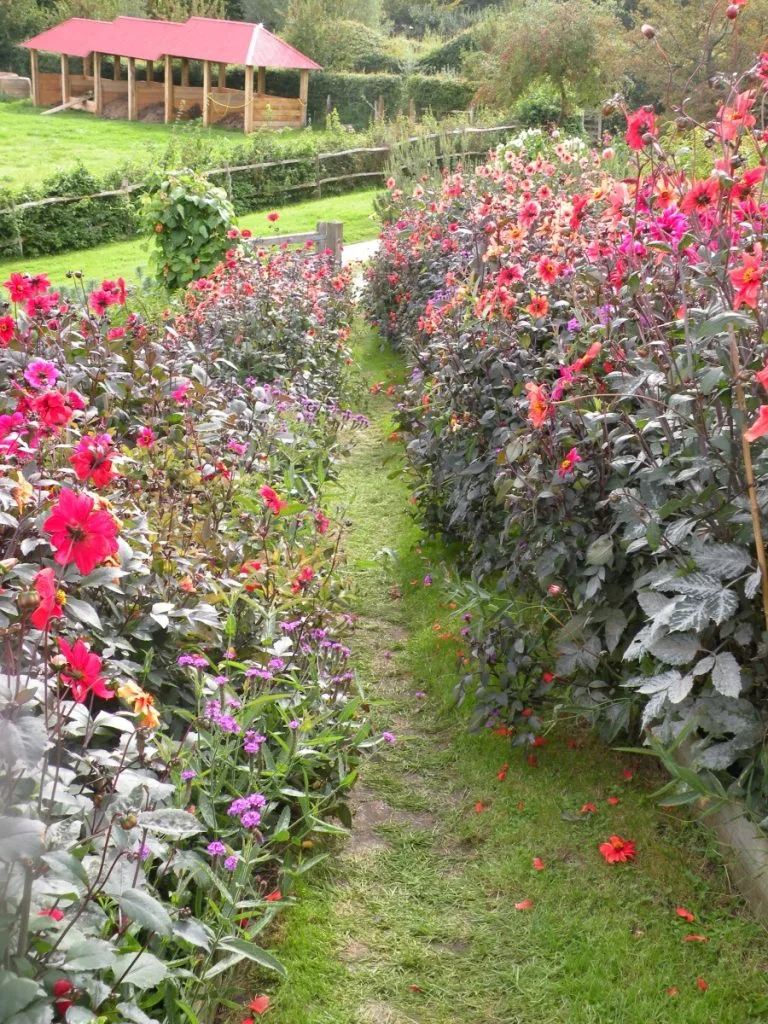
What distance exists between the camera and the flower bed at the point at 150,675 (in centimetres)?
132

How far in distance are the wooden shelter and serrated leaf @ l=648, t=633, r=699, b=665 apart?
86.8ft

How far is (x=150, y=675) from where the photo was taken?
7.12 ft

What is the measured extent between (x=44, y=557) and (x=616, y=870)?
142cm

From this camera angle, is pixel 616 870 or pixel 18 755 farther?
pixel 616 870

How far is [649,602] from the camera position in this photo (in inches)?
77.8

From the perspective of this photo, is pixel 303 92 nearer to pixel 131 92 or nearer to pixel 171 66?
pixel 171 66

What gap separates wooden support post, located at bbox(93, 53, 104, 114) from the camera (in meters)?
27.8

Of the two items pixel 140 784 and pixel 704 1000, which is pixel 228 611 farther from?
pixel 704 1000

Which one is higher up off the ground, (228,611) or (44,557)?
(44,557)

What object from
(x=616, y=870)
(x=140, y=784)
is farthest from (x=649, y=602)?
(x=140, y=784)

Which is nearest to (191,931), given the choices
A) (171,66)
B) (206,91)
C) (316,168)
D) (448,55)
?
(316,168)

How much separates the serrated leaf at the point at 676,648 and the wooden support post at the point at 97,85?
29762 millimetres

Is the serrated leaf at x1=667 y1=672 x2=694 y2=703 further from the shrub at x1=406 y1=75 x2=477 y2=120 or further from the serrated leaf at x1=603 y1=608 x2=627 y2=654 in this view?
the shrub at x1=406 y1=75 x2=477 y2=120

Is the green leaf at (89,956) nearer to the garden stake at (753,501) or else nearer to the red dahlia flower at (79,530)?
the red dahlia flower at (79,530)
